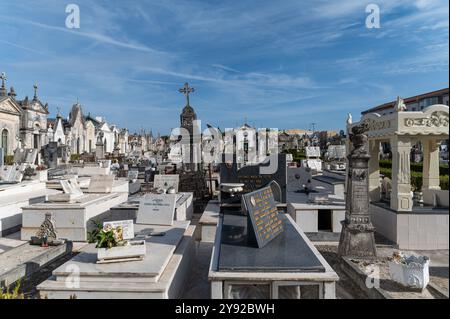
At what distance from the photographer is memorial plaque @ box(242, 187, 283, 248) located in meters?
5.31

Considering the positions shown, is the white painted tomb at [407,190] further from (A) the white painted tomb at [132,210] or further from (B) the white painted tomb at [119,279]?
(A) the white painted tomb at [132,210]

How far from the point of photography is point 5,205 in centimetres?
966

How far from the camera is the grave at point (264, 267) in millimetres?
4329

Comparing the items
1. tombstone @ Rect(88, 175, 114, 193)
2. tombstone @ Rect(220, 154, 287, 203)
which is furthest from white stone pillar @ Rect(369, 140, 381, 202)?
tombstone @ Rect(88, 175, 114, 193)

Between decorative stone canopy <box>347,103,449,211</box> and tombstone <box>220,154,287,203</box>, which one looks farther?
tombstone <box>220,154,287,203</box>

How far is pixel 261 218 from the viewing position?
220 inches

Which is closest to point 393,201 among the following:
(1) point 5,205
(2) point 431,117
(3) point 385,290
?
(2) point 431,117

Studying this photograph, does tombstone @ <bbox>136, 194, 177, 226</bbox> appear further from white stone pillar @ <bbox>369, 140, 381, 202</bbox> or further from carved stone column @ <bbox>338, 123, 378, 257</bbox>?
white stone pillar @ <bbox>369, 140, 381, 202</bbox>

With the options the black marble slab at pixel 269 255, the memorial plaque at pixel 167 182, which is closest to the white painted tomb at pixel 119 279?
the black marble slab at pixel 269 255

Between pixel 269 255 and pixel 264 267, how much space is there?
20.5 inches

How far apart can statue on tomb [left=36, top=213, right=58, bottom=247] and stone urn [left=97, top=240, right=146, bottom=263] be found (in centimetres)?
404

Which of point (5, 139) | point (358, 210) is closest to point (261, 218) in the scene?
point (358, 210)
